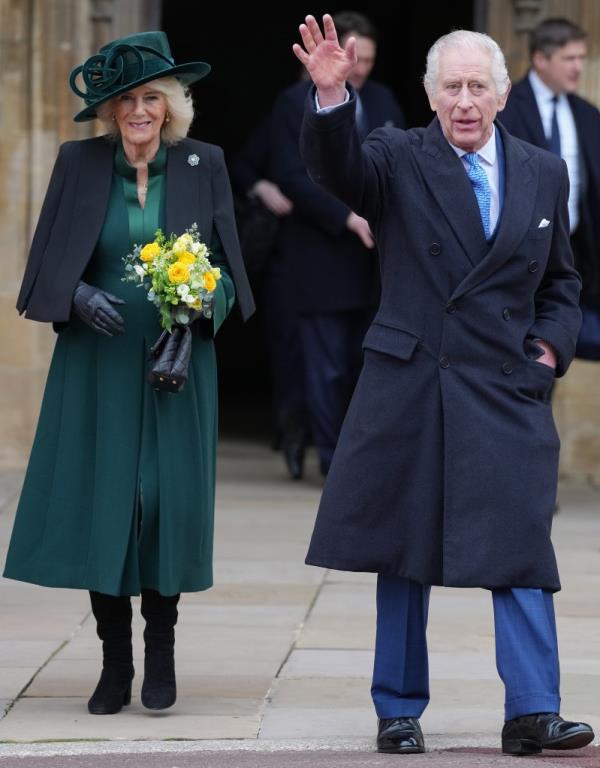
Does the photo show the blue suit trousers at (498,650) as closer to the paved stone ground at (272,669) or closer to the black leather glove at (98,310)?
the paved stone ground at (272,669)

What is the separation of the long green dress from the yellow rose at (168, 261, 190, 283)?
0.74 ft

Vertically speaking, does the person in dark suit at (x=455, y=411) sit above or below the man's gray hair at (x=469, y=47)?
below

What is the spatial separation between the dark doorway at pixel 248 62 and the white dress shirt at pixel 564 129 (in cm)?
583

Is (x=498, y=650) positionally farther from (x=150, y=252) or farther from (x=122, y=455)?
(x=150, y=252)

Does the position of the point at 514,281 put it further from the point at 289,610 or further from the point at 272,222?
the point at 272,222

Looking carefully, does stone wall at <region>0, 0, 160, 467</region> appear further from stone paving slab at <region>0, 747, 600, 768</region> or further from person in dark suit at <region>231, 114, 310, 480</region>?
stone paving slab at <region>0, 747, 600, 768</region>

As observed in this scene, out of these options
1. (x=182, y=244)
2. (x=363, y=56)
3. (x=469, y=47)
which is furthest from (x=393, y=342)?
(x=363, y=56)

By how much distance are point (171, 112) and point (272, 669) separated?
1.66 metres

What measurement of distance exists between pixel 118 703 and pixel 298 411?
4.47 m

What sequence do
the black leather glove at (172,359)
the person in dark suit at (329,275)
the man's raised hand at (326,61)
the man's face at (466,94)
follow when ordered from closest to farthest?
the man's raised hand at (326,61) → the man's face at (466,94) → the black leather glove at (172,359) → the person in dark suit at (329,275)

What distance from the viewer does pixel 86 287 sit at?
5234mm

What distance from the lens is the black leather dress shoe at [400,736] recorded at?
496cm

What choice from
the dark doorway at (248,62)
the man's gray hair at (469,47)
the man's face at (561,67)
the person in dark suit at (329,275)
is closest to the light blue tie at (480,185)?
the man's gray hair at (469,47)

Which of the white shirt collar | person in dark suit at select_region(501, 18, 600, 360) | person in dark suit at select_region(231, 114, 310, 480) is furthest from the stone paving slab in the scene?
person in dark suit at select_region(231, 114, 310, 480)
